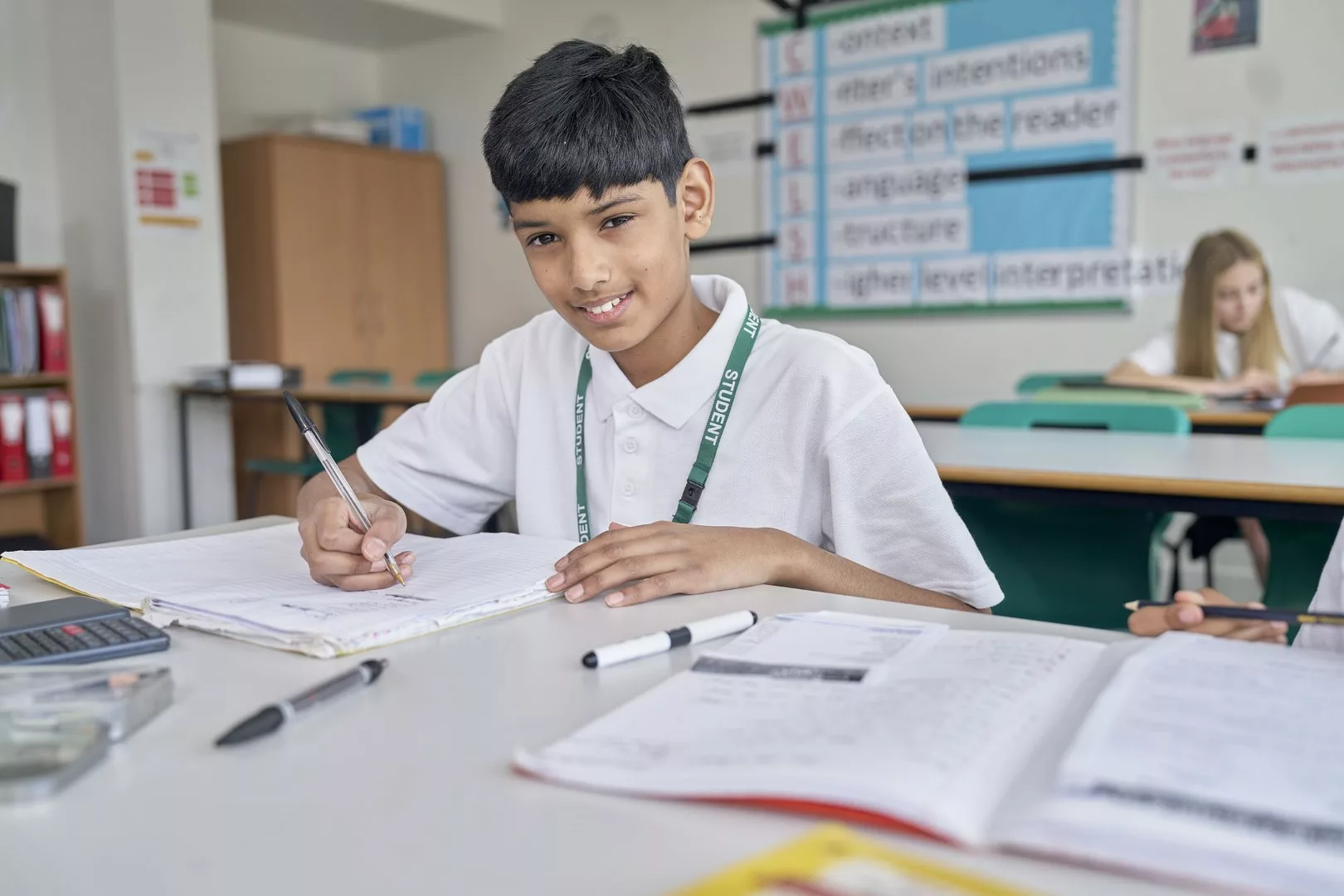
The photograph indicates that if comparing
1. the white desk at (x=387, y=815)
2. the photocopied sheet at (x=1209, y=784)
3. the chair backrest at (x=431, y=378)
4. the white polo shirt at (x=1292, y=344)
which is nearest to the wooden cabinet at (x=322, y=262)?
the chair backrest at (x=431, y=378)

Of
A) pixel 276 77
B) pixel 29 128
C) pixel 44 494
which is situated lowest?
pixel 44 494

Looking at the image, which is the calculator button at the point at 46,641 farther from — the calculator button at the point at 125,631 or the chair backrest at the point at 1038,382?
the chair backrest at the point at 1038,382

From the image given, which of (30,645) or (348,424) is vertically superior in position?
(30,645)

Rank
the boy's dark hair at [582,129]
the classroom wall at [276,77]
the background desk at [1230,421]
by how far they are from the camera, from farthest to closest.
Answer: the classroom wall at [276,77], the background desk at [1230,421], the boy's dark hair at [582,129]

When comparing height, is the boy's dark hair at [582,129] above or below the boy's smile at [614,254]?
above

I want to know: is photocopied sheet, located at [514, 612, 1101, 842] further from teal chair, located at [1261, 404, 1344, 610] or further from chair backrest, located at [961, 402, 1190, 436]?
chair backrest, located at [961, 402, 1190, 436]

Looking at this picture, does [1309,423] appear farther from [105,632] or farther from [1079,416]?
[105,632]

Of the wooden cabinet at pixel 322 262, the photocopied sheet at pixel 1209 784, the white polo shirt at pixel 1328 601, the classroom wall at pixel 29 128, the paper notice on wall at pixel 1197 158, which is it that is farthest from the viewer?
the wooden cabinet at pixel 322 262

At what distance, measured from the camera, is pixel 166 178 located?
4.83 metres

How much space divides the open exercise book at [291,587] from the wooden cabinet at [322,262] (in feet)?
13.9

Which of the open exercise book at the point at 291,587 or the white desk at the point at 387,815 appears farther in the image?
the open exercise book at the point at 291,587

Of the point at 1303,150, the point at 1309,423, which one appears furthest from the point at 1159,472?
the point at 1303,150

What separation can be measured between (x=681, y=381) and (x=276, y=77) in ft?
18.6

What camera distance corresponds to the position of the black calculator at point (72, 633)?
29.5 inches
